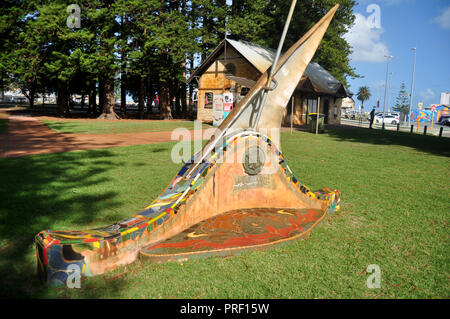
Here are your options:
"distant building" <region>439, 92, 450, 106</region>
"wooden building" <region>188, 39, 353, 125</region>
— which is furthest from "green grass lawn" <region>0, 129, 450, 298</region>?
"distant building" <region>439, 92, 450, 106</region>

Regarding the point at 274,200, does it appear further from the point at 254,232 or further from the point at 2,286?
the point at 2,286

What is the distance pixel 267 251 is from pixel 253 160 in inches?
54.5

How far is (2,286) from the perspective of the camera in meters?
3.01

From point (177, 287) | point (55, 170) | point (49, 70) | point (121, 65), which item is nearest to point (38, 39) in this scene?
point (49, 70)

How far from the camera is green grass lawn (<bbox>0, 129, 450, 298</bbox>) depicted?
122 inches

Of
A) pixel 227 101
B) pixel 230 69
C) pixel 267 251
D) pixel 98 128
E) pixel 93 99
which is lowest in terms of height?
pixel 267 251

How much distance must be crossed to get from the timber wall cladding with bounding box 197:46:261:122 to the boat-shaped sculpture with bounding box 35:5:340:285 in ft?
65.3

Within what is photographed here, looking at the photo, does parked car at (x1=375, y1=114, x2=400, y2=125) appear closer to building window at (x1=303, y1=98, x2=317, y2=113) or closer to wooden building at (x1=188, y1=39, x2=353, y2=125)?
wooden building at (x1=188, y1=39, x2=353, y2=125)

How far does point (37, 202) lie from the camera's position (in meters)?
5.46

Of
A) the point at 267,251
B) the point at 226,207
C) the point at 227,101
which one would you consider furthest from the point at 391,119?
the point at 267,251

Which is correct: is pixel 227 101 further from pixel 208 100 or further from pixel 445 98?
pixel 445 98

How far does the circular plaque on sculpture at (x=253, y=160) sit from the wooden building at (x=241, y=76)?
17834 millimetres

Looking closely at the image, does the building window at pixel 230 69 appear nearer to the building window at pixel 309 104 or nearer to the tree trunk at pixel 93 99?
the building window at pixel 309 104

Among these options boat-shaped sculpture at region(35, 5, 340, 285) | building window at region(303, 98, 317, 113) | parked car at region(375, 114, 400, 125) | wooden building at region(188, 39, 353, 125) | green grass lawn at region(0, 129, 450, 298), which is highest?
wooden building at region(188, 39, 353, 125)
